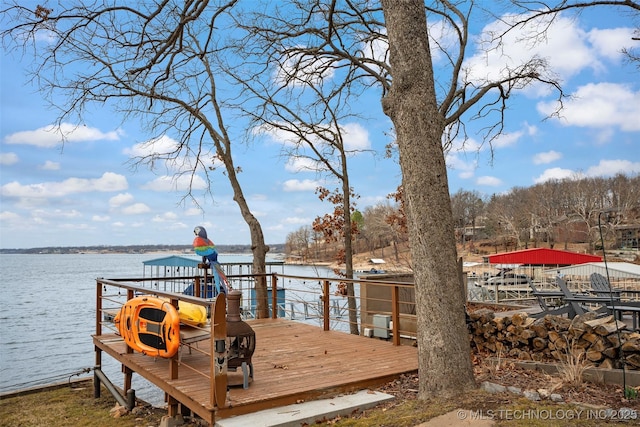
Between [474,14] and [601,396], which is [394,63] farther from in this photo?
[474,14]

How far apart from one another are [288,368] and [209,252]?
7.79 ft

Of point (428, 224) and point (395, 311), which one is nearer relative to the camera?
point (428, 224)

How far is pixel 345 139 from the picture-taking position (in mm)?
15625

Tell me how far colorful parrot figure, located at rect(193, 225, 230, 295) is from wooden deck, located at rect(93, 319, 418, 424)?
37.3 inches

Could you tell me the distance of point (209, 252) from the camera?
7438mm

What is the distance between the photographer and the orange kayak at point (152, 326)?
5.30m

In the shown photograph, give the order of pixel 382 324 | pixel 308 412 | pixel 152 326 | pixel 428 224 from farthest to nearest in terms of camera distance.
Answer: pixel 382 324 → pixel 152 326 → pixel 428 224 → pixel 308 412

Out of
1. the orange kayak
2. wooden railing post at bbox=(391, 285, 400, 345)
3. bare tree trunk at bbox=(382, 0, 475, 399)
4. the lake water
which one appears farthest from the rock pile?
the lake water

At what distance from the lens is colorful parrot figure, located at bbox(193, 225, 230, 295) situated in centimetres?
735

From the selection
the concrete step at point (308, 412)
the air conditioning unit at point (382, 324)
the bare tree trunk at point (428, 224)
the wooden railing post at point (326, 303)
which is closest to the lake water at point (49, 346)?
the wooden railing post at point (326, 303)

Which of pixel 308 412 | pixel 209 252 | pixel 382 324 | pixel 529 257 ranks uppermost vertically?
pixel 209 252

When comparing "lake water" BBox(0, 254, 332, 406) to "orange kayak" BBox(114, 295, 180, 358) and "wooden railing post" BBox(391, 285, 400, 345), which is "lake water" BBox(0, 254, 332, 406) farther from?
"wooden railing post" BBox(391, 285, 400, 345)

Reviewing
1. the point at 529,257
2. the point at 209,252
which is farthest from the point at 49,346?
the point at 529,257

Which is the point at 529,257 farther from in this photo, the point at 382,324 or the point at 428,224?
the point at 428,224
